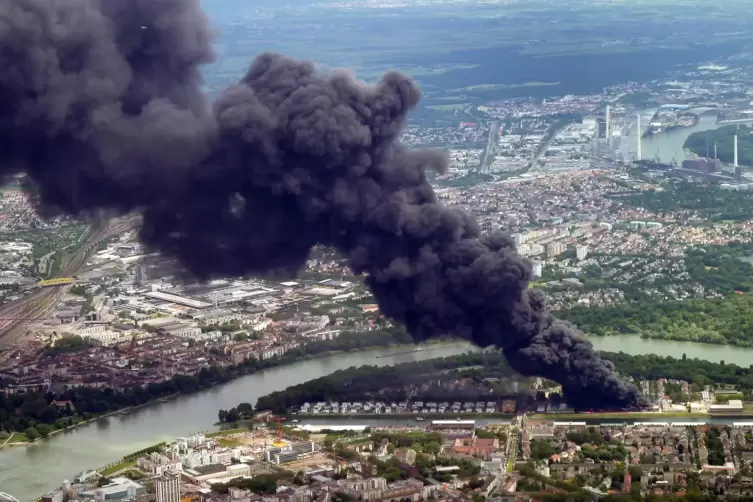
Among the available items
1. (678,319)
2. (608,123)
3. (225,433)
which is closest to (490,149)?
(608,123)

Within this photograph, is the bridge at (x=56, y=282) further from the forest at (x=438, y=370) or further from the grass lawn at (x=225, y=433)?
the grass lawn at (x=225, y=433)

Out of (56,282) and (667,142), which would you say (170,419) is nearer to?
(56,282)

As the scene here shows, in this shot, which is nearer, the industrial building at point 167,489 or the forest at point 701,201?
the industrial building at point 167,489

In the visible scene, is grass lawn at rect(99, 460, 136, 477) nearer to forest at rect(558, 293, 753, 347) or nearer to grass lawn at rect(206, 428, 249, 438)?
grass lawn at rect(206, 428, 249, 438)

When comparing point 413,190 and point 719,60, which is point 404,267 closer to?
point 413,190

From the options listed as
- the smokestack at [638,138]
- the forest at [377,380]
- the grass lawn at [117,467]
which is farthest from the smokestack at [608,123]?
the grass lawn at [117,467]

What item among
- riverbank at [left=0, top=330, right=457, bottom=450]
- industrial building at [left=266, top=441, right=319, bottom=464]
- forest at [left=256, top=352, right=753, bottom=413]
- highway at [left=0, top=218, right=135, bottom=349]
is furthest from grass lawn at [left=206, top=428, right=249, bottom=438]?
highway at [left=0, top=218, right=135, bottom=349]
